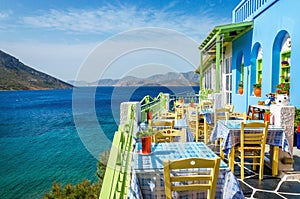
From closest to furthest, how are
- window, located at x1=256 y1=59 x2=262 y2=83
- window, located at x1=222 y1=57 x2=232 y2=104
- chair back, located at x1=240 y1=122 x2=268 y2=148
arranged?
chair back, located at x1=240 y1=122 x2=268 y2=148, window, located at x1=256 y1=59 x2=262 y2=83, window, located at x1=222 y1=57 x2=232 y2=104

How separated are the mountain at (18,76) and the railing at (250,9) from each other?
94.2 feet

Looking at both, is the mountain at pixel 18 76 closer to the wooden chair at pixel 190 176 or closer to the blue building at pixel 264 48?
the blue building at pixel 264 48

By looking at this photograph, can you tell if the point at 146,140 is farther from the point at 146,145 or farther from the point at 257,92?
the point at 257,92

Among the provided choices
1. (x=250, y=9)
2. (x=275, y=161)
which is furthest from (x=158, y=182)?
(x=250, y=9)

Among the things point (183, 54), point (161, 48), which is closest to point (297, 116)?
point (183, 54)

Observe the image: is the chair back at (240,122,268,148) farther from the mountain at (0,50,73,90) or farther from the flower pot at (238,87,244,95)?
the mountain at (0,50,73,90)

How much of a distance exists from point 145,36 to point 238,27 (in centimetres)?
492

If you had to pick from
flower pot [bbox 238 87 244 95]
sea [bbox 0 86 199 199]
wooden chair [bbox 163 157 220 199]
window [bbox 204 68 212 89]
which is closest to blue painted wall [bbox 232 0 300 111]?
flower pot [bbox 238 87 244 95]

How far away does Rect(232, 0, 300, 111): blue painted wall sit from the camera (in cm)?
491

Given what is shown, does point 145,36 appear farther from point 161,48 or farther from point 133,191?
point 133,191

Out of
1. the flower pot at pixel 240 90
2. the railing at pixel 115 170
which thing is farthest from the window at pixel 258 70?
the railing at pixel 115 170

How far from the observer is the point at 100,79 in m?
3.53

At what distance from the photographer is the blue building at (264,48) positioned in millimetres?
5031

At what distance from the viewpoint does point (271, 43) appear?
609cm
